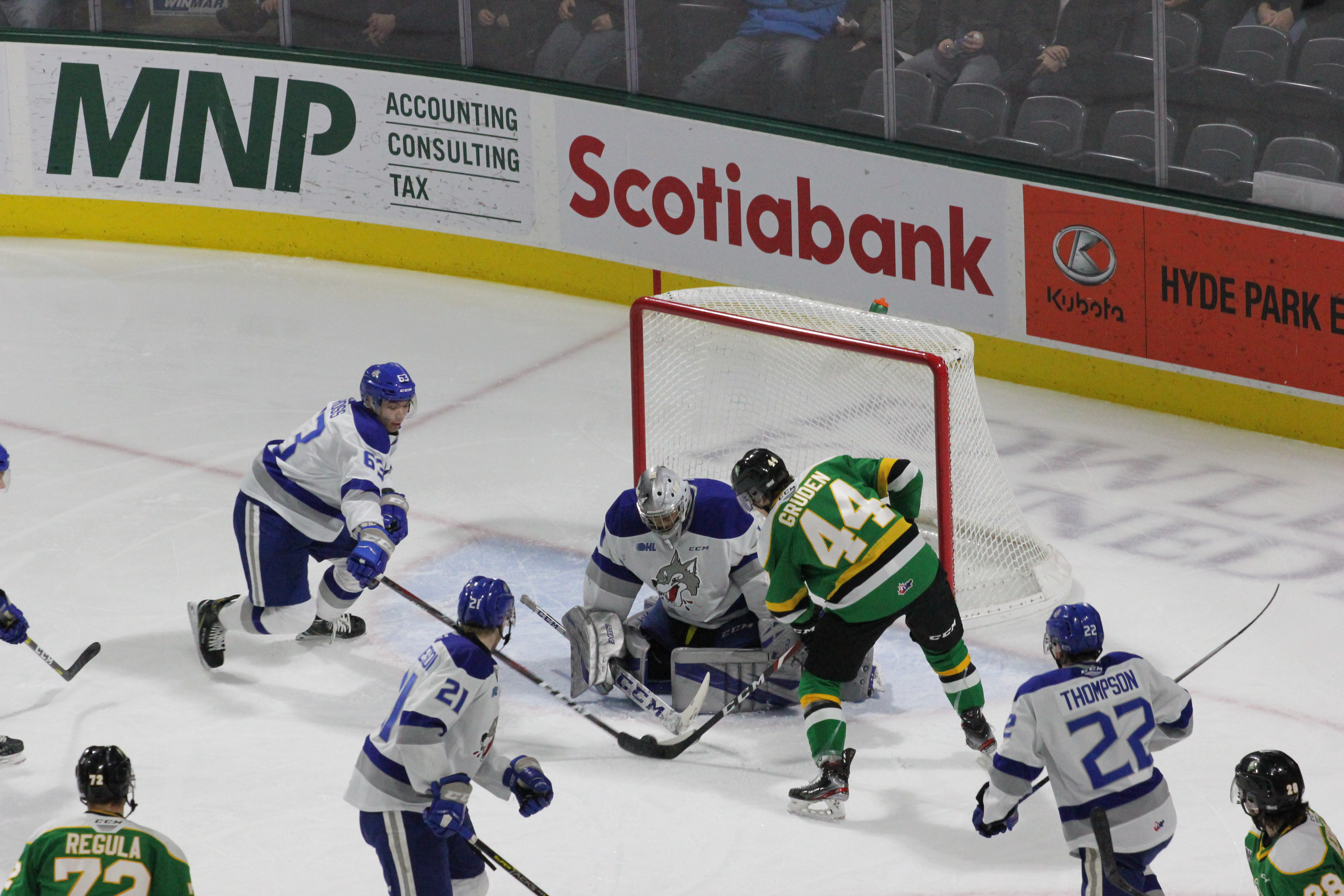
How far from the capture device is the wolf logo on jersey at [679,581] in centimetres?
495

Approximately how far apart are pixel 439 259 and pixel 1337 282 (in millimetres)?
4243

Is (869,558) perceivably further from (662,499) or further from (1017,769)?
(1017,769)

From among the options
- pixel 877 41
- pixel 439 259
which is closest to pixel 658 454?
pixel 877 41

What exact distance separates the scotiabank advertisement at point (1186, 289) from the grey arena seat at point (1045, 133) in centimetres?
15

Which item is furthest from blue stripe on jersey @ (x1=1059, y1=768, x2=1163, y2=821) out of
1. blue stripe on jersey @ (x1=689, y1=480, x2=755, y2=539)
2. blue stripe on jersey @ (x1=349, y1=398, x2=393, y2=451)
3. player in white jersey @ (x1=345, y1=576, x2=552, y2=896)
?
blue stripe on jersey @ (x1=349, y1=398, x2=393, y2=451)

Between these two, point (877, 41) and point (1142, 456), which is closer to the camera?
point (1142, 456)

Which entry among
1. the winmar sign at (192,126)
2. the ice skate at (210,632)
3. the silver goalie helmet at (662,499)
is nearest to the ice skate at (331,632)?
the ice skate at (210,632)

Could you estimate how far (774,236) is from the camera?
7934 mm

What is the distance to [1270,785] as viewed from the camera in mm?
3230

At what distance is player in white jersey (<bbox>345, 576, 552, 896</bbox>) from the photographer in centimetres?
357

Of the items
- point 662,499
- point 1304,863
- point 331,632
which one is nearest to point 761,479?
point 662,499

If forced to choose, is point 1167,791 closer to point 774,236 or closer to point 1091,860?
point 1091,860

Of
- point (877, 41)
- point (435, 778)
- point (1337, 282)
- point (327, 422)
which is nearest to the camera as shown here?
point (435, 778)

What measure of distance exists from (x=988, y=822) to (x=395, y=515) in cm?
206
